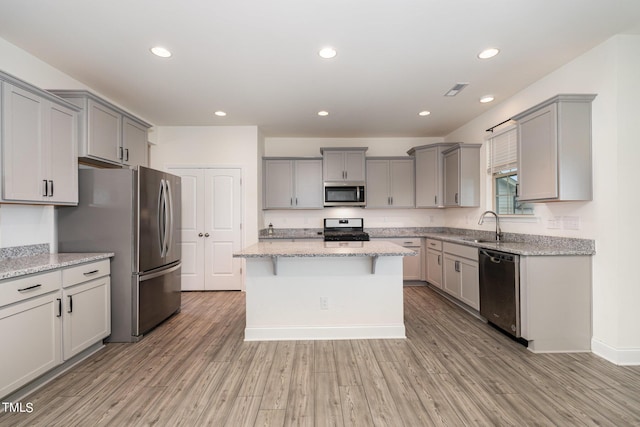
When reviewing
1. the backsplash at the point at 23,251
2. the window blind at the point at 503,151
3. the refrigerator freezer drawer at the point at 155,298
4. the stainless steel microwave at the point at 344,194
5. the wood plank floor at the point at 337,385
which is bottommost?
the wood plank floor at the point at 337,385

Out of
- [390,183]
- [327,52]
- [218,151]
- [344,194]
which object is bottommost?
[344,194]

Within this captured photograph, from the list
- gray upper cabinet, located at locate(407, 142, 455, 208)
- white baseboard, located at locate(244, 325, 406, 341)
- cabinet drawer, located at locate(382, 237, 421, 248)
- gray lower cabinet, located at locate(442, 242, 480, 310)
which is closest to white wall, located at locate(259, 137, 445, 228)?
gray upper cabinet, located at locate(407, 142, 455, 208)

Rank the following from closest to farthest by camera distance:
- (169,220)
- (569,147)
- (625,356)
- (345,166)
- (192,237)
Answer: (625,356) → (569,147) → (169,220) → (192,237) → (345,166)

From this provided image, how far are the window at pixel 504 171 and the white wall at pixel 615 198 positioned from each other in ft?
3.10

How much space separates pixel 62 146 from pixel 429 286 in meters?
5.19

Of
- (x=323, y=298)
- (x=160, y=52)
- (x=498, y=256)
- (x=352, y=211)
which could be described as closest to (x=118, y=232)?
(x=160, y=52)

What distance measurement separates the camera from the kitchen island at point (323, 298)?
2895 mm

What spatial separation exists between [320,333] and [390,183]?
3.23 meters

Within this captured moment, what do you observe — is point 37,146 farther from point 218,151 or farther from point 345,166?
point 345,166

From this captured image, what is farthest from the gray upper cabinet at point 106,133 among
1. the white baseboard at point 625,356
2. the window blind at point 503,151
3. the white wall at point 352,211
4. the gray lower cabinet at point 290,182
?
the white baseboard at point 625,356

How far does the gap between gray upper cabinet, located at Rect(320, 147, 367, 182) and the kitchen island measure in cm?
242

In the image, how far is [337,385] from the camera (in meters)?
2.12

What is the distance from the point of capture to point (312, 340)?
113 inches

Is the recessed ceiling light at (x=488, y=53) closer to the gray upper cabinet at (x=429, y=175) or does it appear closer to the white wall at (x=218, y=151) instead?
the gray upper cabinet at (x=429, y=175)
